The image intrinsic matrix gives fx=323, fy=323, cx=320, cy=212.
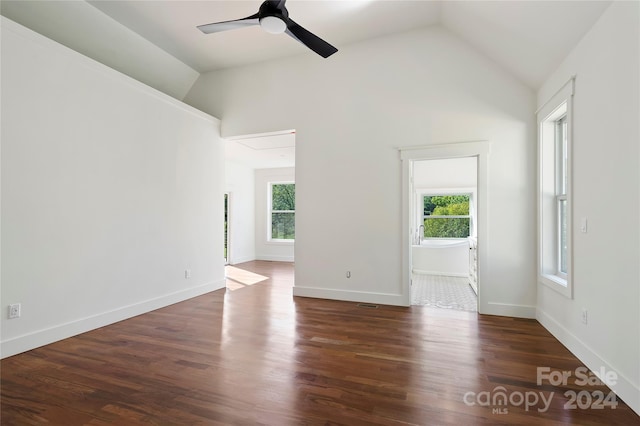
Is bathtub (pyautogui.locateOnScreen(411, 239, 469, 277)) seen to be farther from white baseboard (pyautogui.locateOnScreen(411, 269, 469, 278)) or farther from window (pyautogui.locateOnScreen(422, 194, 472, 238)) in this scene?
window (pyautogui.locateOnScreen(422, 194, 472, 238))

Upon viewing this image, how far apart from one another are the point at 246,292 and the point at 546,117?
452 cm

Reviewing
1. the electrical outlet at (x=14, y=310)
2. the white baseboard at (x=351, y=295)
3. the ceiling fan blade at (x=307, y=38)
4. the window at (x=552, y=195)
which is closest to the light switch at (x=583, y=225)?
the window at (x=552, y=195)

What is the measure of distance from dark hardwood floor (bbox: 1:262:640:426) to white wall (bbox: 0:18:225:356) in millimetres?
382

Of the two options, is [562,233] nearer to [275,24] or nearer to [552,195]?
[552,195]

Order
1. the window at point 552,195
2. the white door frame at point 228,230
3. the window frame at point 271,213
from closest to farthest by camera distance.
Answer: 1. the window at point 552,195
2. the white door frame at point 228,230
3. the window frame at point 271,213

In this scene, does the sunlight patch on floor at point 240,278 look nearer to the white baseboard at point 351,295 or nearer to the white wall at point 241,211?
the white wall at point 241,211

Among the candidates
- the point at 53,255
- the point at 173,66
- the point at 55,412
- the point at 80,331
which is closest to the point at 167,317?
the point at 80,331

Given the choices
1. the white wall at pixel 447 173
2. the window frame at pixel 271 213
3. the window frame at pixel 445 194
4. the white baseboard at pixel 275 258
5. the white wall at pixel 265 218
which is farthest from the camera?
the window frame at pixel 271 213

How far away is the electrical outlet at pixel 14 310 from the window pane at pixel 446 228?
720 cm

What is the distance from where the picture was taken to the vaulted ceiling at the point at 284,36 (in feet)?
9.63

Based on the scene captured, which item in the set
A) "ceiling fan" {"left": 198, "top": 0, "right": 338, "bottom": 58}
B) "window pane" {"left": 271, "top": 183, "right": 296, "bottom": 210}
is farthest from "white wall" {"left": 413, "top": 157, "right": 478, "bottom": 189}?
"ceiling fan" {"left": 198, "top": 0, "right": 338, "bottom": 58}

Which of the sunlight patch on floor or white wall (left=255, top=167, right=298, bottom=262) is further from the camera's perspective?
white wall (left=255, top=167, right=298, bottom=262)

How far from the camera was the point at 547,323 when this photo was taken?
3379 mm

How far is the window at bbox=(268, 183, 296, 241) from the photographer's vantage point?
920 cm
